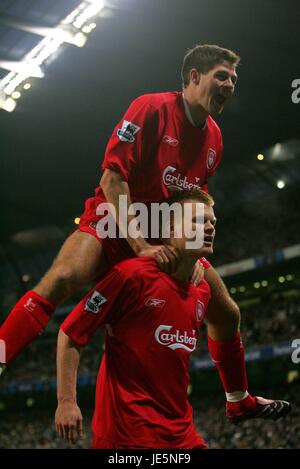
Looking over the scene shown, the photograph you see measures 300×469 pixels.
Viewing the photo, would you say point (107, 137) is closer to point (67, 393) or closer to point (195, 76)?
point (195, 76)

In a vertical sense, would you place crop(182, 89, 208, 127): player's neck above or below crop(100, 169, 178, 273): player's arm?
above

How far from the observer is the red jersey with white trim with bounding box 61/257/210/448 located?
2.82 meters

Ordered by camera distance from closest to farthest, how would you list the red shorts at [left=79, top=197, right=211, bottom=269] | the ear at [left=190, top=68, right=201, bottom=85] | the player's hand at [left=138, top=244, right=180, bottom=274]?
the player's hand at [left=138, top=244, right=180, bottom=274] → the red shorts at [left=79, top=197, right=211, bottom=269] → the ear at [left=190, top=68, right=201, bottom=85]

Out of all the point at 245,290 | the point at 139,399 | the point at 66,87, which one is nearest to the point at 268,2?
the point at 66,87

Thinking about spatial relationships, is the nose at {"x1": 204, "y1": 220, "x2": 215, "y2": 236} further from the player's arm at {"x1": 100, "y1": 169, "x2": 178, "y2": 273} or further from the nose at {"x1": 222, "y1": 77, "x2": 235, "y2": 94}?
the nose at {"x1": 222, "y1": 77, "x2": 235, "y2": 94}

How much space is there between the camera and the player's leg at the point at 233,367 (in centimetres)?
354

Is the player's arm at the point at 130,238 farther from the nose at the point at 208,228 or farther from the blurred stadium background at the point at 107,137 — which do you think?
the blurred stadium background at the point at 107,137

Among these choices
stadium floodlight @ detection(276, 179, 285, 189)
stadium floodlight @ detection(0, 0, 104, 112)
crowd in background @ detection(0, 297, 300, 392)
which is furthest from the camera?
stadium floodlight @ detection(276, 179, 285, 189)

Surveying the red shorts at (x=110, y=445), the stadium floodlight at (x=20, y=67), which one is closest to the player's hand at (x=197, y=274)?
the red shorts at (x=110, y=445)

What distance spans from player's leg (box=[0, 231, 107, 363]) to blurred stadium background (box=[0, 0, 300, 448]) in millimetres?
8658

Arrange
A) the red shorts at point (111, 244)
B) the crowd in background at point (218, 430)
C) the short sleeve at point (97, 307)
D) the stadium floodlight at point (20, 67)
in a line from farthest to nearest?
the crowd in background at point (218, 430)
the stadium floodlight at point (20, 67)
the red shorts at point (111, 244)
the short sleeve at point (97, 307)

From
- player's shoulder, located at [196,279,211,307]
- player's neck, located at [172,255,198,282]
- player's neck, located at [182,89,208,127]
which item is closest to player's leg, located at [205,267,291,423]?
player's shoulder, located at [196,279,211,307]

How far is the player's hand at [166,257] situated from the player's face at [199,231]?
0.04m

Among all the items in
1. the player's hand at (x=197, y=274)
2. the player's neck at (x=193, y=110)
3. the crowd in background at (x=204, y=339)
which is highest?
the player's neck at (x=193, y=110)
